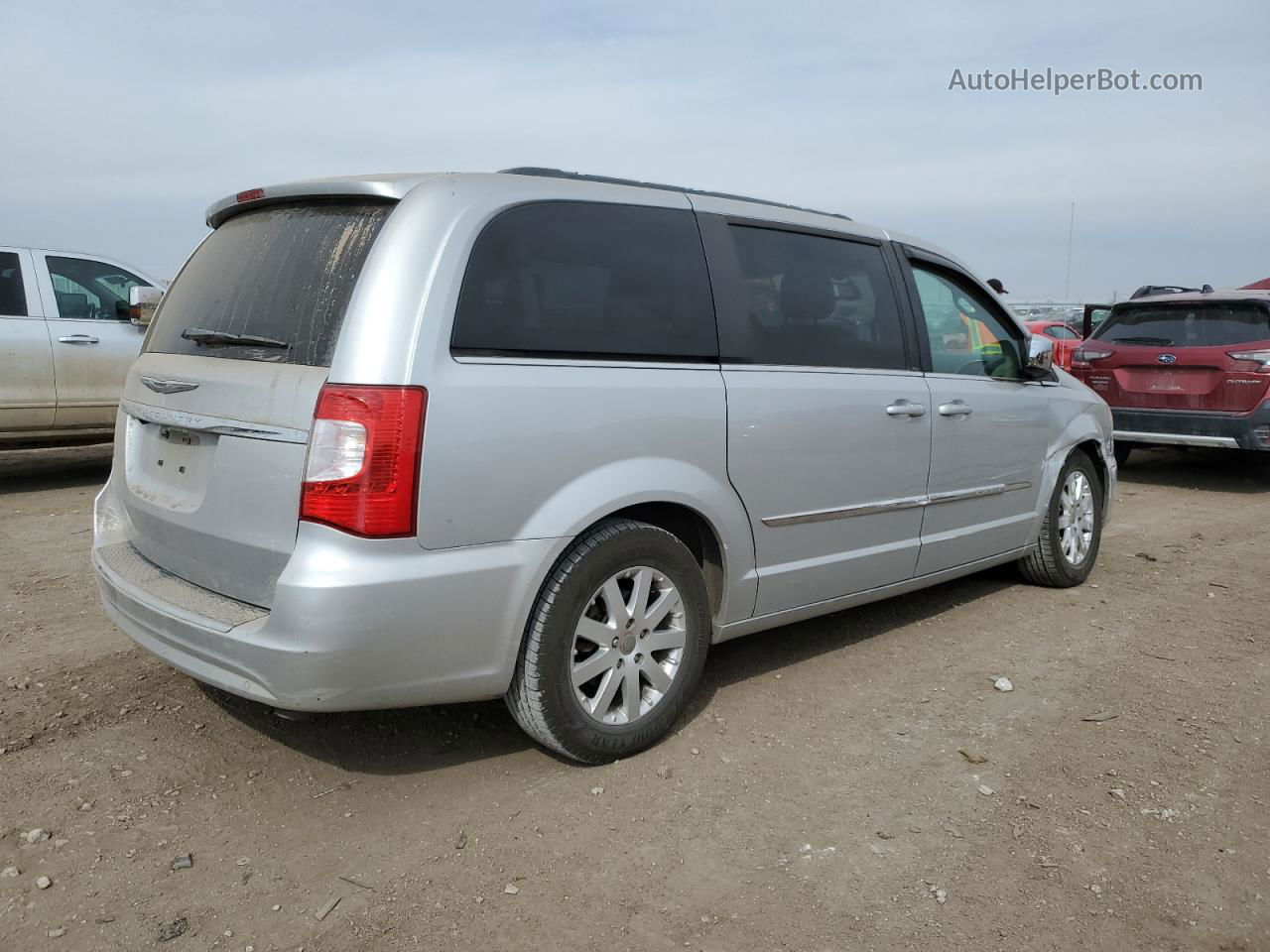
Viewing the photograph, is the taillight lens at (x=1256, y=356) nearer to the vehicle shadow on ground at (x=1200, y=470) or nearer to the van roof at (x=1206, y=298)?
the van roof at (x=1206, y=298)

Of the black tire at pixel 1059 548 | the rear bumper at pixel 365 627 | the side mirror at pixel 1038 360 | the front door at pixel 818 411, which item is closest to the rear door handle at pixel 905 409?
the front door at pixel 818 411

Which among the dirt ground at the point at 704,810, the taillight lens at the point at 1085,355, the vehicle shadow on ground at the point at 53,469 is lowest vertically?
the dirt ground at the point at 704,810

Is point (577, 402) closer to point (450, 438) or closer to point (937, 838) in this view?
point (450, 438)

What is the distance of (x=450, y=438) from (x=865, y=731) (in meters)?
1.81

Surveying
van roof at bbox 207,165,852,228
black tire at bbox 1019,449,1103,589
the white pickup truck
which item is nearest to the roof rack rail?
van roof at bbox 207,165,852,228

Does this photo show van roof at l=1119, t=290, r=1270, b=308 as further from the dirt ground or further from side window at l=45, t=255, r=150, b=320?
side window at l=45, t=255, r=150, b=320

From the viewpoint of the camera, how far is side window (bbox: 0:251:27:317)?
25.3 ft

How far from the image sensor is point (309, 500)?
8.86ft

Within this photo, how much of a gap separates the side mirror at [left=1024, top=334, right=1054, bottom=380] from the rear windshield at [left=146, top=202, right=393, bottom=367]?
3.29 meters

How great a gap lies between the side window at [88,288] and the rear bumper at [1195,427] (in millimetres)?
8306

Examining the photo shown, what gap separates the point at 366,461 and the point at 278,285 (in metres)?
0.74

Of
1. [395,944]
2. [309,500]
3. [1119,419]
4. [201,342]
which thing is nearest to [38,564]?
[201,342]

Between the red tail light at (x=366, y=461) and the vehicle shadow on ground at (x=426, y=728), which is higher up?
the red tail light at (x=366, y=461)

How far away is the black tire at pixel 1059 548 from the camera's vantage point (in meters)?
5.26
